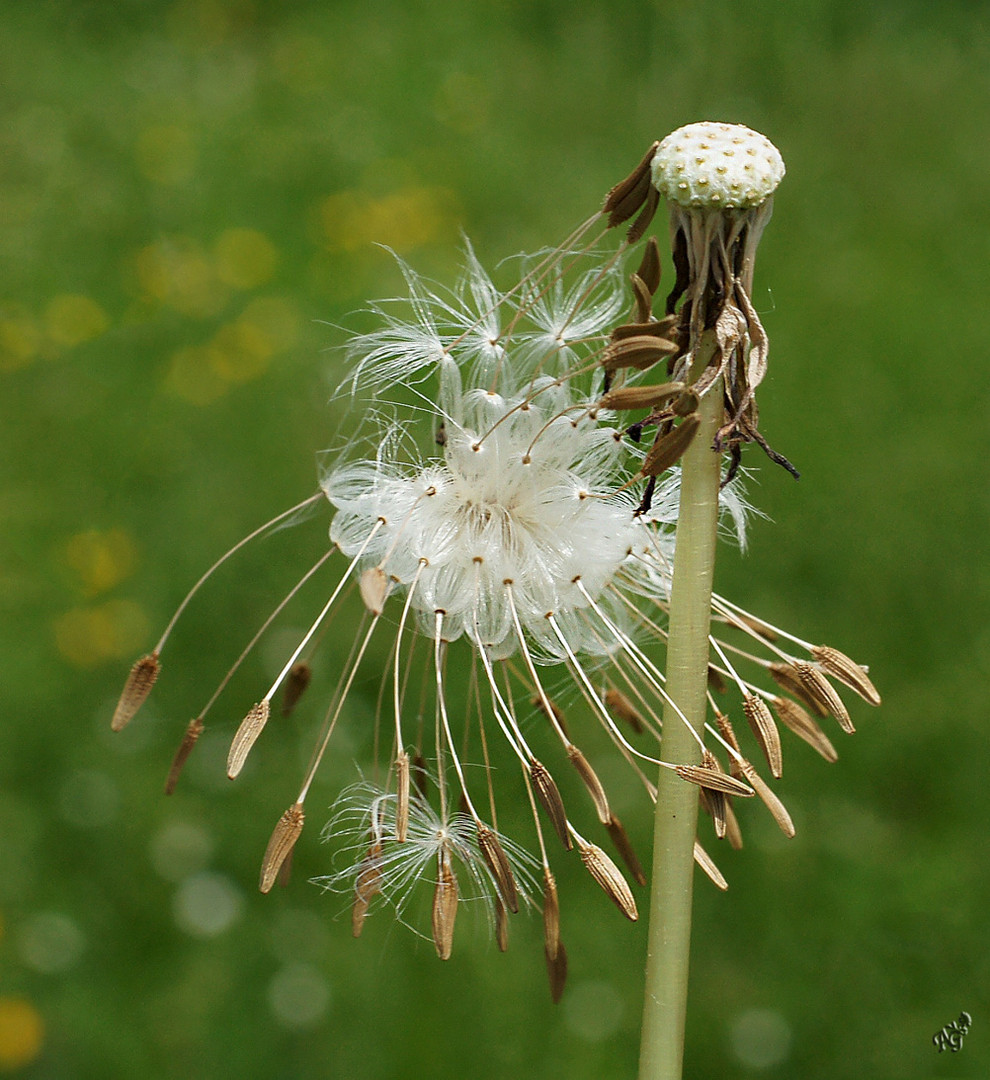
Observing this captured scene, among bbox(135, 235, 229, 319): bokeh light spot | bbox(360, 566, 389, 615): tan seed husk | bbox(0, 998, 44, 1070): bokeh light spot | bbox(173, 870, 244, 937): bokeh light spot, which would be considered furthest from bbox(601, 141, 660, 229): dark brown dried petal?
bbox(135, 235, 229, 319): bokeh light spot

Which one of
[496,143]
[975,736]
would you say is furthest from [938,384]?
[496,143]

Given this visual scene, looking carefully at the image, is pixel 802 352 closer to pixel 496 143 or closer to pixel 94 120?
pixel 496 143

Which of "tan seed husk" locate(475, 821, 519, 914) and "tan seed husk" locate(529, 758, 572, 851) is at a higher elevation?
"tan seed husk" locate(529, 758, 572, 851)

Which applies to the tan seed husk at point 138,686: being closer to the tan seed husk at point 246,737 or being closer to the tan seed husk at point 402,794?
the tan seed husk at point 246,737

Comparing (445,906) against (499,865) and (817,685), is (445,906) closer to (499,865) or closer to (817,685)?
(499,865)

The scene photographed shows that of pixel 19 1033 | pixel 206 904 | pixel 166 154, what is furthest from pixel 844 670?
pixel 166 154

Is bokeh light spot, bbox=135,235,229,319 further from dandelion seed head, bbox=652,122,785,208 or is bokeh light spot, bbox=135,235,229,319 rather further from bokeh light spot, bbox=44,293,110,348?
dandelion seed head, bbox=652,122,785,208
